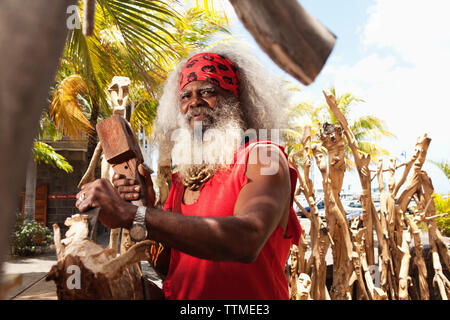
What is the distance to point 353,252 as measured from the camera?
4488 mm

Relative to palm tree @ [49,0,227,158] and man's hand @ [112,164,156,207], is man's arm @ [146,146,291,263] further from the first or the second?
palm tree @ [49,0,227,158]

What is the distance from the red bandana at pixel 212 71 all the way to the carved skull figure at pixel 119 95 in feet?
2.53

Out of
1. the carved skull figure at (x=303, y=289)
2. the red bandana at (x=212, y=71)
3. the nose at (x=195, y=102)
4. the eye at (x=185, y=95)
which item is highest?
the red bandana at (x=212, y=71)

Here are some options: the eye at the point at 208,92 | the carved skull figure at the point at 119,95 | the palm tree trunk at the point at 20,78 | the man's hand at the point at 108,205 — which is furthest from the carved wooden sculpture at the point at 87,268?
the carved skull figure at the point at 119,95

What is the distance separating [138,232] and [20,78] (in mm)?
664

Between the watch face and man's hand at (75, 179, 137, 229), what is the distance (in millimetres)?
18

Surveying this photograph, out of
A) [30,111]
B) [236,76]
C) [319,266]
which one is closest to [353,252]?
[319,266]

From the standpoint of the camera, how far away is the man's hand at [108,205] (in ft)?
3.39

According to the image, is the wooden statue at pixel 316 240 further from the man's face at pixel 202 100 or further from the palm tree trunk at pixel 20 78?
the palm tree trunk at pixel 20 78

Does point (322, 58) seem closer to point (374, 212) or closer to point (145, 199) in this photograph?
point (145, 199)

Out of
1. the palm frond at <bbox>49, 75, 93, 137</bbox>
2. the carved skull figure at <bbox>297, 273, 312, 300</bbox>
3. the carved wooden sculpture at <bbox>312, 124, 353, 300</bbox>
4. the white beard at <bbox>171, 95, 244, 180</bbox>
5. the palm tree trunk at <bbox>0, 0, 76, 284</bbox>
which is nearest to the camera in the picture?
the palm tree trunk at <bbox>0, 0, 76, 284</bbox>

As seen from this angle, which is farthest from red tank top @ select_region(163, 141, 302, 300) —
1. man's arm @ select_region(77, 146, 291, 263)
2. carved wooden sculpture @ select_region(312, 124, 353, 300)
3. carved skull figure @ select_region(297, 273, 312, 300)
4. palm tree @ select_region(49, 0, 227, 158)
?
carved wooden sculpture @ select_region(312, 124, 353, 300)

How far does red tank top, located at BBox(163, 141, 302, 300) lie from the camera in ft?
4.26
